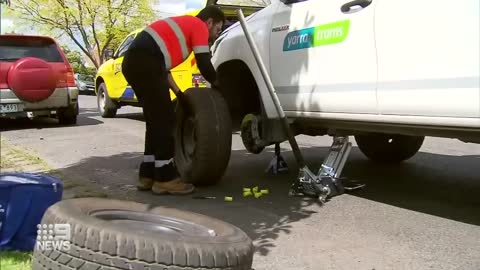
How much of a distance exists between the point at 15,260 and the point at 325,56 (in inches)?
102

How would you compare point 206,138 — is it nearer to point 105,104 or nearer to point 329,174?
point 329,174

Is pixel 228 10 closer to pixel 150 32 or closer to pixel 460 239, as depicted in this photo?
pixel 150 32

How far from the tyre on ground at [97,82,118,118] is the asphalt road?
4922mm

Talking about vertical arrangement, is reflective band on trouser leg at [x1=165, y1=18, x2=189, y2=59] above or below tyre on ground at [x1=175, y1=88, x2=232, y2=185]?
above

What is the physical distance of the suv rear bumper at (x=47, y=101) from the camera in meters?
9.83

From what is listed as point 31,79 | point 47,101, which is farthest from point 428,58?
point 47,101

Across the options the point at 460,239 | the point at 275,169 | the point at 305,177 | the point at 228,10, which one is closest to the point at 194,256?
the point at 460,239

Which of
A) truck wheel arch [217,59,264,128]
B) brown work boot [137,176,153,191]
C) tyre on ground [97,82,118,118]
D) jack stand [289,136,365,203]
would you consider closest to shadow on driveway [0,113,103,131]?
tyre on ground [97,82,118,118]

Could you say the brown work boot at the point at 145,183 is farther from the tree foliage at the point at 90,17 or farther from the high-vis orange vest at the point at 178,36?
the tree foliage at the point at 90,17

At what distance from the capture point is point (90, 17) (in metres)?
18.8

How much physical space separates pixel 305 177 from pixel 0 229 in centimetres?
Result: 253

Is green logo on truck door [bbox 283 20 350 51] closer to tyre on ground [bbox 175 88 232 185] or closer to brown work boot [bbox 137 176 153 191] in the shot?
tyre on ground [bbox 175 88 232 185]

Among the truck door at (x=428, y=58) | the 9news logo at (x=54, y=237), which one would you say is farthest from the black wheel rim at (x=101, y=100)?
the 9news logo at (x=54, y=237)

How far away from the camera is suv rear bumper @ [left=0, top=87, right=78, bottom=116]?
983 cm
